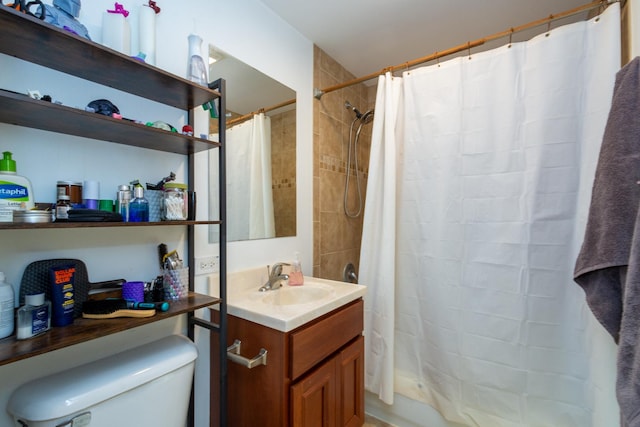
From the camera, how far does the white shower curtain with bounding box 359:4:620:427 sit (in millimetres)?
1245

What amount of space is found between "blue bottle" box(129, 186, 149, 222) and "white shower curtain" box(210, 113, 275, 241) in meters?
0.39

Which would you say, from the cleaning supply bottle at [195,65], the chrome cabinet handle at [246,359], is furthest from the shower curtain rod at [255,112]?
the chrome cabinet handle at [246,359]

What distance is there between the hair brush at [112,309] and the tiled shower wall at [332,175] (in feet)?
3.75

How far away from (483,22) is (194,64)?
1687 millimetres

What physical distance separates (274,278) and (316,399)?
57 centimetres

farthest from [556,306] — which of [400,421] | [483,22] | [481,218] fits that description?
[483,22]

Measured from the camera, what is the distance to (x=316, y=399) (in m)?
1.14

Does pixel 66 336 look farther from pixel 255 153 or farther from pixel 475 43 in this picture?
pixel 475 43

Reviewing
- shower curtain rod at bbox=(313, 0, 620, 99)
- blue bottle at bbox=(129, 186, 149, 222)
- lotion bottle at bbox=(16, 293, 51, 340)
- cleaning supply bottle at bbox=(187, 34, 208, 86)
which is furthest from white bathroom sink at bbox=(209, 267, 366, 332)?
shower curtain rod at bbox=(313, 0, 620, 99)

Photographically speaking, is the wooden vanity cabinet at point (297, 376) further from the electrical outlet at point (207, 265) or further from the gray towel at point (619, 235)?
the gray towel at point (619, 235)

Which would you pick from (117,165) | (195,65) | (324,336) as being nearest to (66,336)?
(117,165)

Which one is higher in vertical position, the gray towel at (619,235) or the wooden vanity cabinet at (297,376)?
the gray towel at (619,235)

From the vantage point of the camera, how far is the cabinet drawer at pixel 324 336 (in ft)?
3.42

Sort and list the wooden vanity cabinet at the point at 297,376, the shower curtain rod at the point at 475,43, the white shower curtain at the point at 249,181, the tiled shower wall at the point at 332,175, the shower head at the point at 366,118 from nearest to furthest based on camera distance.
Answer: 1. the wooden vanity cabinet at the point at 297,376
2. the shower curtain rod at the point at 475,43
3. the white shower curtain at the point at 249,181
4. the tiled shower wall at the point at 332,175
5. the shower head at the point at 366,118
